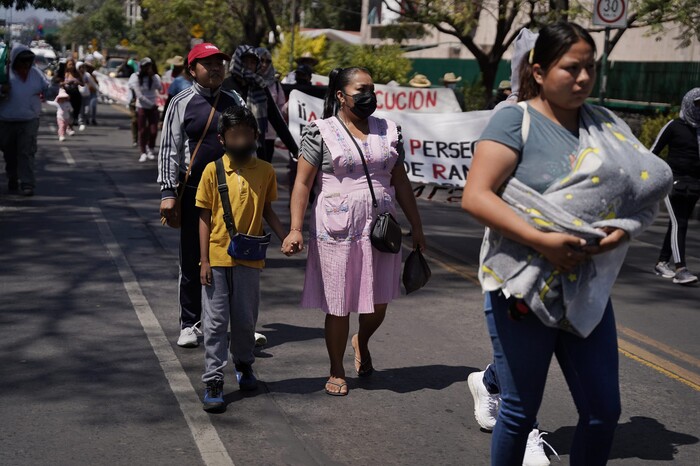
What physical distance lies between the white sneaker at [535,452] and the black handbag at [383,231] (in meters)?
1.33

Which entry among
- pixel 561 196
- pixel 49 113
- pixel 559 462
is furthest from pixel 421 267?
pixel 49 113

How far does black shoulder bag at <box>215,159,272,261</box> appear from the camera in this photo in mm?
5836

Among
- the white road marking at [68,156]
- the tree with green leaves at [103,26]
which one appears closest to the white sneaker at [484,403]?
the white road marking at [68,156]

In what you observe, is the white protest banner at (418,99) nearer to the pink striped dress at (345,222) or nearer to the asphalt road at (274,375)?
the asphalt road at (274,375)

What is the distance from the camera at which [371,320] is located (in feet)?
20.7

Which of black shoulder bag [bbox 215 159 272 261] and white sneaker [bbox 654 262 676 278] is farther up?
black shoulder bag [bbox 215 159 272 261]

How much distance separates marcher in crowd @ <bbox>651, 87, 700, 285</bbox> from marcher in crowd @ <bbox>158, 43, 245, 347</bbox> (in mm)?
4720

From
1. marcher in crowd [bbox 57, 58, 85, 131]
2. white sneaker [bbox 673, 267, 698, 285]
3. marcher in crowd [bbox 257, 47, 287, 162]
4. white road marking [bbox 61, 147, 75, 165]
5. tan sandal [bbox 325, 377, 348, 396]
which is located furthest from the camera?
marcher in crowd [bbox 57, 58, 85, 131]

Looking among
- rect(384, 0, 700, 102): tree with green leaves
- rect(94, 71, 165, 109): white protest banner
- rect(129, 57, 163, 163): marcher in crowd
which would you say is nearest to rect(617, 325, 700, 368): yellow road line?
rect(384, 0, 700, 102): tree with green leaves

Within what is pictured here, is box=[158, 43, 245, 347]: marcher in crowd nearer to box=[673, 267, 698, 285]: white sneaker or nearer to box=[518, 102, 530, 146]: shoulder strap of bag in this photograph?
box=[518, 102, 530, 146]: shoulder strap of bag

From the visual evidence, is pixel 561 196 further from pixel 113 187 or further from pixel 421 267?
pixel 113 187

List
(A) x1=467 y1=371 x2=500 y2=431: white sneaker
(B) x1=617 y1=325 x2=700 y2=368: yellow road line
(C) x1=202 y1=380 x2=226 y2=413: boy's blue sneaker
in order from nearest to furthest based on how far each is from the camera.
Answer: (A) x1=467 y1=371 x2=500 y2=431: white sneaker → (C) x1=202 y1=380 x2=226 y2=413: boy's blue sneaker → (B) x1=617 y1=325 x2=700 y2=368: yellow road line

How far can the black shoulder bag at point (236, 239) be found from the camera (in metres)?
5.84

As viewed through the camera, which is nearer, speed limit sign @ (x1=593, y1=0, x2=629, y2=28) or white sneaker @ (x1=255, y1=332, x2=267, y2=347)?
white sneaker @ (x1=255, y1=332, x2=267, y2=347)
